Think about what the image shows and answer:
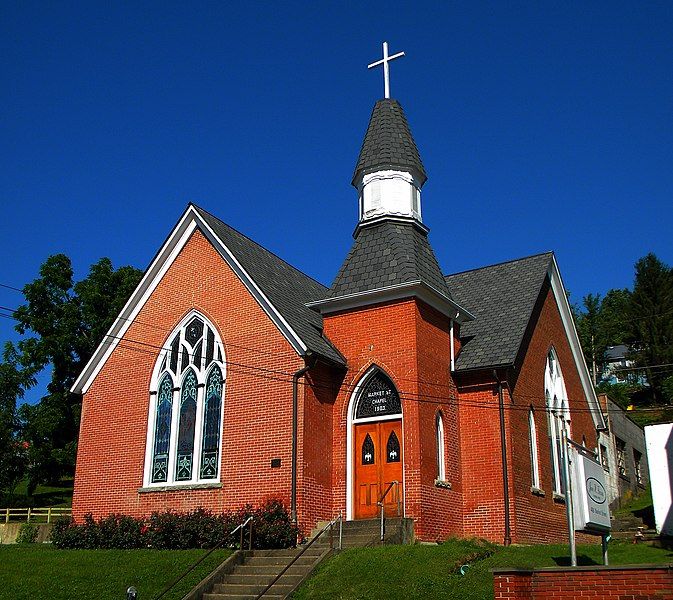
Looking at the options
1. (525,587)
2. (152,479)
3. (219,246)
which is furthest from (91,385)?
(525,587)

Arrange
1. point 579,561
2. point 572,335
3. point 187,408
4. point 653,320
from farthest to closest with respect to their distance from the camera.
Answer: point 653,320 < point 572,335 < point 187,408 < point 579,561

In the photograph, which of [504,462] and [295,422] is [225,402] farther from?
[504,462]

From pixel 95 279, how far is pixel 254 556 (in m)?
32.3

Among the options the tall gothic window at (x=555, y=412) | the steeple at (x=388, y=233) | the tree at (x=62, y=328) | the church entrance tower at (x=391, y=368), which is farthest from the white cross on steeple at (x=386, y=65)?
the tree at (x=62, y=328)

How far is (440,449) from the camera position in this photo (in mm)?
21172

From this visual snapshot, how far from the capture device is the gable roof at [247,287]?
21.6 metres

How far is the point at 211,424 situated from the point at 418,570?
8412 mm

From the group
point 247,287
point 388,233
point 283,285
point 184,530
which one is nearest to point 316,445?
point 184,530

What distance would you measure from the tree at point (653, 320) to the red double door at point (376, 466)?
47361mm

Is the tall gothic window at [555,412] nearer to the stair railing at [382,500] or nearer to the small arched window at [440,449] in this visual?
the small arched window at [440,449]

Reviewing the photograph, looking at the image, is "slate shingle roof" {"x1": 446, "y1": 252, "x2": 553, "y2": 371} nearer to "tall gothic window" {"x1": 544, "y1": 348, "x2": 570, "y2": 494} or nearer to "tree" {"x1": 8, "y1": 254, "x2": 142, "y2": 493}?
"tall gothic window" {"x1": 544, "y1": 348, "x2": 570, "y2": 494}

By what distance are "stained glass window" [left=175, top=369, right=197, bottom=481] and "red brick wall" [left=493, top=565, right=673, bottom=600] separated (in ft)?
39.9

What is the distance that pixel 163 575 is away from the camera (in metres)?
16.9

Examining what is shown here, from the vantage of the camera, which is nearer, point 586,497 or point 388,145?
point 586,497
